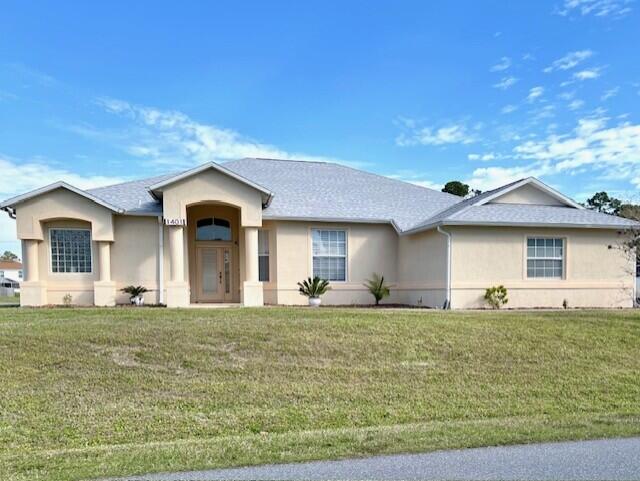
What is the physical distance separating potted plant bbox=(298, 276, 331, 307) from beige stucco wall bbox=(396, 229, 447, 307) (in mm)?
3228

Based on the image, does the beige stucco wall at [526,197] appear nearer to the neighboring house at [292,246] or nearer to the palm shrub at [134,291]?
the neighboring house at [292,246]

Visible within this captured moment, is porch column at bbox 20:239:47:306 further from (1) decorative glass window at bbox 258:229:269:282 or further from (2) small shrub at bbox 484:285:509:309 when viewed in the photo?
(2) small shrub at bbox 484:285:509:309

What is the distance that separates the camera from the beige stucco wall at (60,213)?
1603 cm

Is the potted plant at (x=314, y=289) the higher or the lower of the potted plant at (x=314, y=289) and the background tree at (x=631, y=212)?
the lower

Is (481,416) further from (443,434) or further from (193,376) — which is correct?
(193,376)

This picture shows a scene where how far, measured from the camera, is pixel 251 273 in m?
16.4

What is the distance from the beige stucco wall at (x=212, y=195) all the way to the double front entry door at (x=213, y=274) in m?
2.75

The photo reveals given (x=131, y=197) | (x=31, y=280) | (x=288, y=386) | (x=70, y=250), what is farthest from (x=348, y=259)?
(x=31, y=280)

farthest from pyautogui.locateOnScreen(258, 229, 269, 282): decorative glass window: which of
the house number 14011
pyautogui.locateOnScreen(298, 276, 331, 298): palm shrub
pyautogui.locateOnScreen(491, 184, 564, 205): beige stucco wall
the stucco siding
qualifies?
pyautogui.locateOnScreen(491, 184, 564, 205): beige stucco wall

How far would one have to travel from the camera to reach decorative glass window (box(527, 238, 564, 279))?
16812mm

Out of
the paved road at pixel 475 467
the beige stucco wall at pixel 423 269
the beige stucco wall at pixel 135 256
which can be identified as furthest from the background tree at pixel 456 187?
the paved road at pixel 475 467

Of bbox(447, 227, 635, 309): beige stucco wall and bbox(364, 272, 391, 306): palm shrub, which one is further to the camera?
bbox(364, 272, 391, 306): palm shrub

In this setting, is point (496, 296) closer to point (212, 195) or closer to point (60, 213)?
point (212, 195)

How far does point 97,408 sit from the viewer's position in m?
7.54
